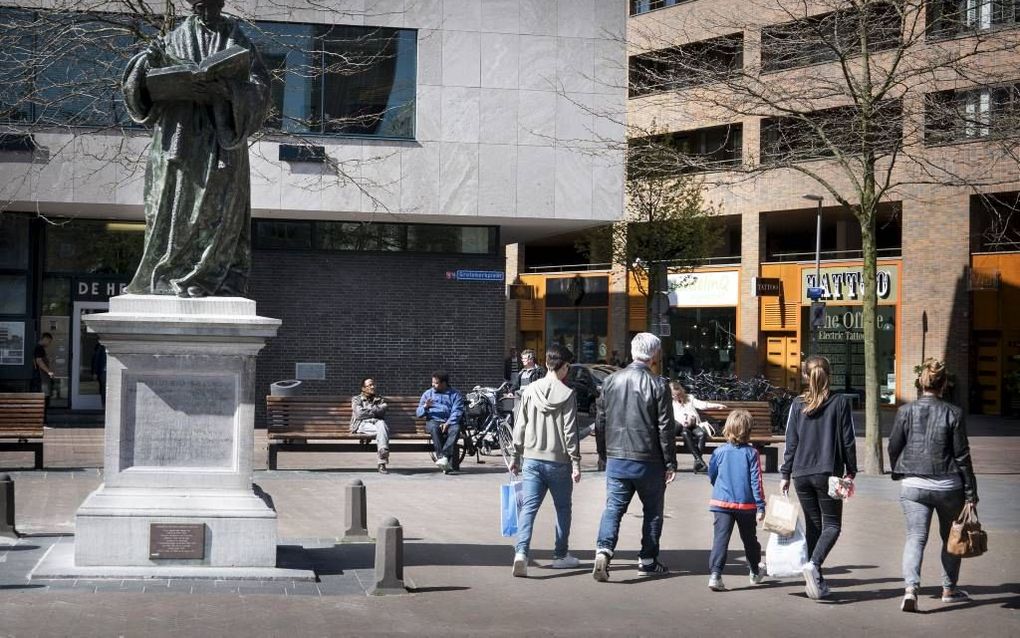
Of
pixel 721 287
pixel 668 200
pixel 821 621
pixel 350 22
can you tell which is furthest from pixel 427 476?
pixel 721 287

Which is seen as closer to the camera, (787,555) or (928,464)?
(928,464)

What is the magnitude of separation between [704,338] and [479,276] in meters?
20.3

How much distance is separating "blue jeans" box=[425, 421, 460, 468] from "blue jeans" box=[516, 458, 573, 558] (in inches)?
324

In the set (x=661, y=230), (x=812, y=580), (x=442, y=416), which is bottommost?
(x=812, y=580)

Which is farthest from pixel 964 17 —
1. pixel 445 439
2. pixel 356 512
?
pixel 356 512

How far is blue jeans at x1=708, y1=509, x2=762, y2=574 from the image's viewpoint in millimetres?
9500

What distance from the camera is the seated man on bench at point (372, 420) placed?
1848cm

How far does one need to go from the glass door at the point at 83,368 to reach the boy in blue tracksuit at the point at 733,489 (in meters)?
21.4

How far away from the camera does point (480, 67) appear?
27156 millimetres

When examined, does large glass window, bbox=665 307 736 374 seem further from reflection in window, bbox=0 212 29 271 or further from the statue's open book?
the statue's open book

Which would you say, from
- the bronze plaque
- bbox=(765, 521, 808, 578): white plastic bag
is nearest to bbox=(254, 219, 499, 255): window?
the bronze plaque

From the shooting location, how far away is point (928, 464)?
29.3ft

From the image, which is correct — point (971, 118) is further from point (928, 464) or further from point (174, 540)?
point (174, 540)

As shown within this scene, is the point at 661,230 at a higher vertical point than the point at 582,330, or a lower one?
higher
